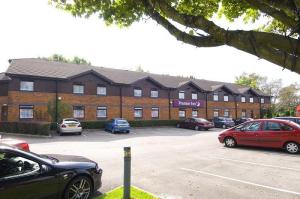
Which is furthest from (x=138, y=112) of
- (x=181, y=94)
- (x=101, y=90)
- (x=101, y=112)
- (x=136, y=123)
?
(x=181, y=94)

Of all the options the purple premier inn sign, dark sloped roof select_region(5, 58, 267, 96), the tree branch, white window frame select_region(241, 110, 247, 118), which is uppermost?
dark sloped roof select_region(5, 58, 267, 96)

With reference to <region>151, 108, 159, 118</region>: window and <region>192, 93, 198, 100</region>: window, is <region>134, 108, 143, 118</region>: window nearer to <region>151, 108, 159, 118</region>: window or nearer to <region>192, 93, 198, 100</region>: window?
<region>151, 108, 159, 118</region>: window

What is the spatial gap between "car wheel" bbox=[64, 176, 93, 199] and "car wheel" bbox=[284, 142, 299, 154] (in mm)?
10156

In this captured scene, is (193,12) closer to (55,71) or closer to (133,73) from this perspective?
(55,71)

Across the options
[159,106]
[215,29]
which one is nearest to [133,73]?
[159,106]

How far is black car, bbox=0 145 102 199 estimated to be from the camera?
4.80 metres

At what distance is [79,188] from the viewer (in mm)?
5824

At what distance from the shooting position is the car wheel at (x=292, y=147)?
12.6 metres

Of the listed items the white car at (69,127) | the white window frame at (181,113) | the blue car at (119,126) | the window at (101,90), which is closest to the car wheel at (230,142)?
the blue car at (119,126)

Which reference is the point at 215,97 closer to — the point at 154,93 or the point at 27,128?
the point at 154,93

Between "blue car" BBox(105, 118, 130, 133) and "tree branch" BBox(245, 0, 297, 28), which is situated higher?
"tree branch" BBox(245, 0, 297, 28)

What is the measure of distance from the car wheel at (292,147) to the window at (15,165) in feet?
37.2

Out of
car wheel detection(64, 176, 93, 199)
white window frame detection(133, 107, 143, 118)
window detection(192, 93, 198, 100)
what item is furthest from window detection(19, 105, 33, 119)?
car wheel detection(64, 176, 93, 199)

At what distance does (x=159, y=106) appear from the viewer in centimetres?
3566
